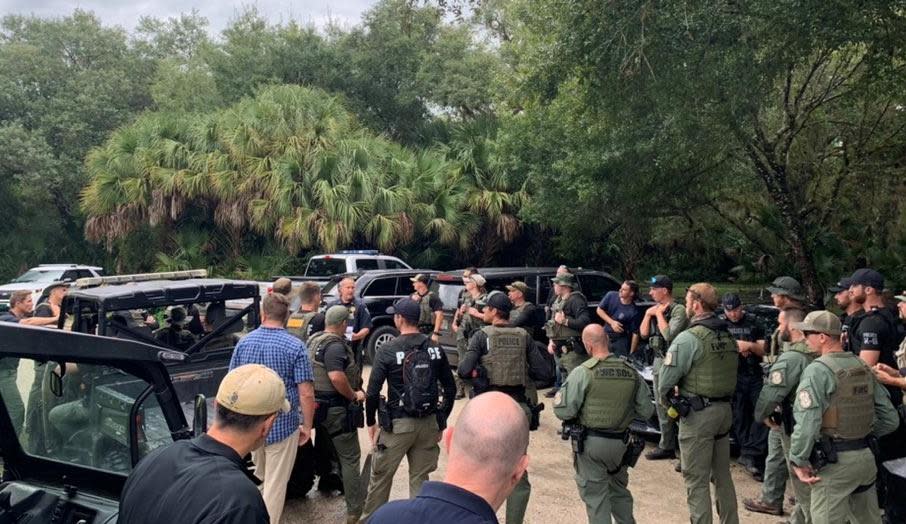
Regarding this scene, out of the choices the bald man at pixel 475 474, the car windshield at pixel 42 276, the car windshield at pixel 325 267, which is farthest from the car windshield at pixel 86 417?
the car windshield at pixel 42 276

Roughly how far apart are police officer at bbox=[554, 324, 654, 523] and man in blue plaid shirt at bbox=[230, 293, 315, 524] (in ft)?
5.54

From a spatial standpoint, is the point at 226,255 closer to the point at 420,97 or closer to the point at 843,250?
the point at 420,97

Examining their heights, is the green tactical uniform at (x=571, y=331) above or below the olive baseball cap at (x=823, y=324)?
below

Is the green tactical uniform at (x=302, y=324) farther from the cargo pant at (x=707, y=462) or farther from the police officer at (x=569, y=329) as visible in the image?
the cargo pant at (x=707, y=462)

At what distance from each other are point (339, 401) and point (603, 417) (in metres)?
1.97

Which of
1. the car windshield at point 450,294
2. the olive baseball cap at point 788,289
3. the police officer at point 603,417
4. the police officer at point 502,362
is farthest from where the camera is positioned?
the car windshield at point 450,294

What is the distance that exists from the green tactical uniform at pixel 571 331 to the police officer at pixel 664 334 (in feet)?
2.78

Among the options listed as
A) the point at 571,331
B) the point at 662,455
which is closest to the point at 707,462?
the point at 662,455

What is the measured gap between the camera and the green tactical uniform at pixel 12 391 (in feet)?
10.2

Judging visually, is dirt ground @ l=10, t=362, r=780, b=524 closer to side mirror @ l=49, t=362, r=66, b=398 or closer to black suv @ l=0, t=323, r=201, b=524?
black suv @ l=0, t=323, r=201, b=524

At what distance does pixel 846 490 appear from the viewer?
4.50m

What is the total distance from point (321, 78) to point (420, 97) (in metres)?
3.44

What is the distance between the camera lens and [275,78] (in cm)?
2520

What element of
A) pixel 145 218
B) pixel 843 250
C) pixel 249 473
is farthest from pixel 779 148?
pixel 145 218
